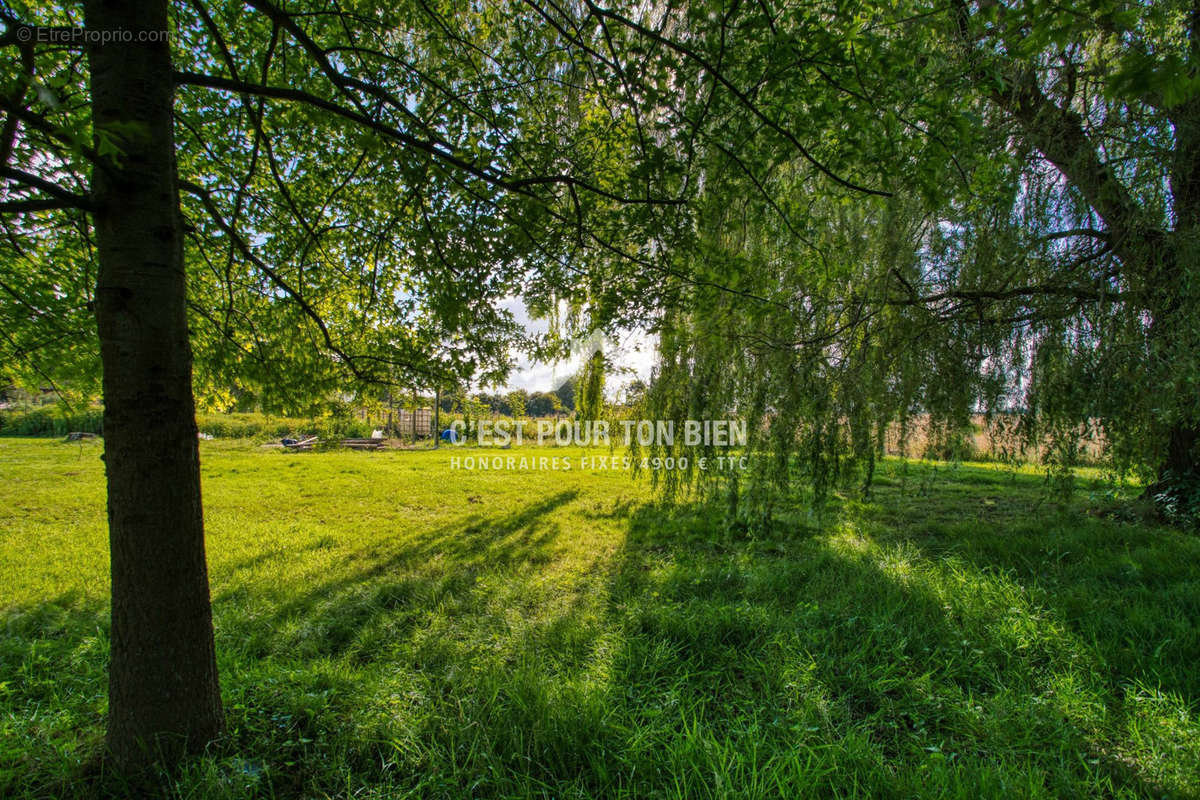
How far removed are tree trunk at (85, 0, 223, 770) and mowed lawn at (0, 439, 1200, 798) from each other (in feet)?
1.02

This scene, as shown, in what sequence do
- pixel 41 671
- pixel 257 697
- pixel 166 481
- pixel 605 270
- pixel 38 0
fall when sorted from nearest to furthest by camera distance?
pixel 166 481 < pixel 257 697 < pixel 41 671 < pixel 38 0 < pixel 605 270

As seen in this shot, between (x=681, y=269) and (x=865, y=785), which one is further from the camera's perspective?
(x=681, y=269)

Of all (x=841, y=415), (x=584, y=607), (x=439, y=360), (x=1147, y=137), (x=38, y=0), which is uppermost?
(x=38, y=0)

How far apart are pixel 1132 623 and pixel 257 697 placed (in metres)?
5.39

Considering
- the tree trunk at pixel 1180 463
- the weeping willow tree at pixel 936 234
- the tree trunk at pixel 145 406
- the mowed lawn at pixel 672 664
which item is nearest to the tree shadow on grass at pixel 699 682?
the mowed lawn at pixel 672 664

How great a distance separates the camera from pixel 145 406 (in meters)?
1.62

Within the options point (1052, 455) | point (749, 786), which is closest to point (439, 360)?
point (749, 786)

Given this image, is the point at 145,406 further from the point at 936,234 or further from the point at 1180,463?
the point at 1180,463

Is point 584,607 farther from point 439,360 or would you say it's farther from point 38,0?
point 38,0

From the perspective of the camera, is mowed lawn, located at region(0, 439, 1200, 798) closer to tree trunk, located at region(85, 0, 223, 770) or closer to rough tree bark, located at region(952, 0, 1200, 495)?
tree trunk, located at region(85, 0, 223, 770)

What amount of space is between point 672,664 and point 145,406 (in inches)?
115

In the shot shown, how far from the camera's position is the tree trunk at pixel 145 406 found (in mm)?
1606

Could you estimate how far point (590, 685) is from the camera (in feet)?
7.77

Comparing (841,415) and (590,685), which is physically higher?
(841,415)
